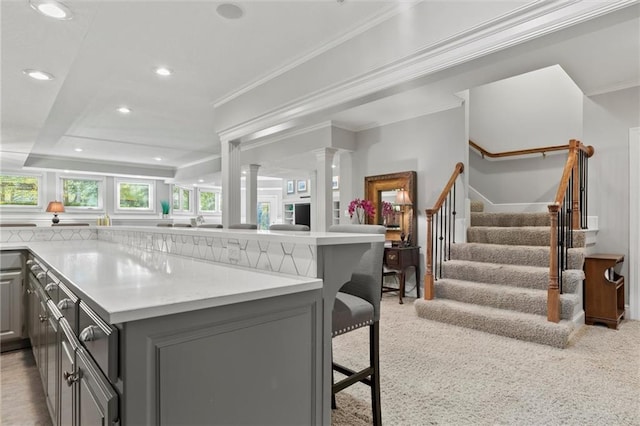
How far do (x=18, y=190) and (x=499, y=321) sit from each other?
32.3ft

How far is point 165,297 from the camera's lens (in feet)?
3.20

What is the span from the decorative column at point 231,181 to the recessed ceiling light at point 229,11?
6.16ft

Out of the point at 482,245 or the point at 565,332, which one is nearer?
the point at 565,332

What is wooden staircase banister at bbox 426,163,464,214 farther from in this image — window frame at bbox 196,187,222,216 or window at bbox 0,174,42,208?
window at bbox 0,174,42,208

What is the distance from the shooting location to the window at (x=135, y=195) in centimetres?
945

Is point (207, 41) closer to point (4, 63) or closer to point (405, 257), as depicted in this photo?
point (4, 63)

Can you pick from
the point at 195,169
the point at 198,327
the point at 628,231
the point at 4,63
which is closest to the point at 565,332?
the point at 628,231

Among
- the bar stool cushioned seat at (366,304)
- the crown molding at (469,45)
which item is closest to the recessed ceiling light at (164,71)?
the crown molding at (469,45)

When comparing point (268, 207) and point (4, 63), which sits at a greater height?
point (4, 63)

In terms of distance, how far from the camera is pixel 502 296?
11.5 feet

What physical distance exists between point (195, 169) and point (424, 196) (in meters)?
6.10

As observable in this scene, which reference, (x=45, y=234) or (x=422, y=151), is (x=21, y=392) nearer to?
(x=45, y=234)

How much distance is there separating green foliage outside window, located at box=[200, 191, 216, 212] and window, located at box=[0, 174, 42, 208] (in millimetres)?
4154

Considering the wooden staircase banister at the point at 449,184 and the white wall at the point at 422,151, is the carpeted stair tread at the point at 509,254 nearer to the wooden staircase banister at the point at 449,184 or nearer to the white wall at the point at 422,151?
the white wall at the point at 422,151
